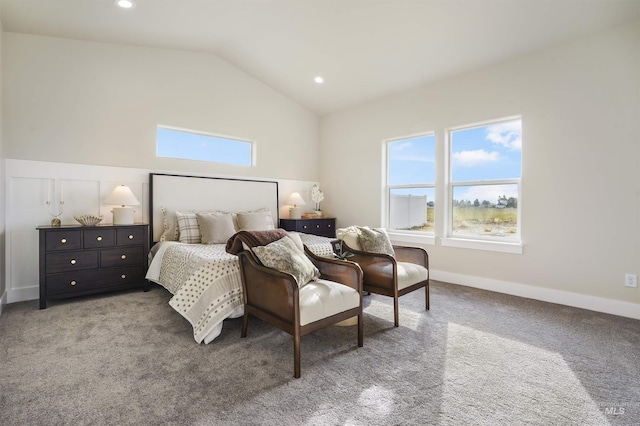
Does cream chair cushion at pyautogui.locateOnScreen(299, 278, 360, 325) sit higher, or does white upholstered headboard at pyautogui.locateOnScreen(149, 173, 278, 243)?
white upholstered headboard at pyautogui.locateOnScreen(149, 173, 278, 243)

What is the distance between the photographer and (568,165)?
3307 millimetres

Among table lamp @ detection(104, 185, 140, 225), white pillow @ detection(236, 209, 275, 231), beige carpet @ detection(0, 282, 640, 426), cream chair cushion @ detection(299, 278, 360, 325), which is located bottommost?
beige carpet @ detection(0, 282, 640, 426)

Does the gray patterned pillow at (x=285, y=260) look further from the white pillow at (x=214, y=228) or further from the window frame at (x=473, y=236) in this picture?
the window frame at (x=473, y=236)

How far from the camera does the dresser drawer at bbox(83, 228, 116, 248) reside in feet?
11.0

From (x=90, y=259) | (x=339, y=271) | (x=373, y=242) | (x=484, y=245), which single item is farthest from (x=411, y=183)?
(x=90, y=259)

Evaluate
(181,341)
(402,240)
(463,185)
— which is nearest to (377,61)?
(463,185)

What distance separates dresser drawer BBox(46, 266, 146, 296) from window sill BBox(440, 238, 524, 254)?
12.9ft

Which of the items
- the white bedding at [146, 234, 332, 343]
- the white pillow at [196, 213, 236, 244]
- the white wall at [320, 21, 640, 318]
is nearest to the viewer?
the white bedding at [146, 234, 332, 343]

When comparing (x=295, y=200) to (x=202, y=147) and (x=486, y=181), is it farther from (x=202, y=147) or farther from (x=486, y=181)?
(x=486, y=181)

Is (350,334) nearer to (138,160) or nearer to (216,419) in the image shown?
(216,419)

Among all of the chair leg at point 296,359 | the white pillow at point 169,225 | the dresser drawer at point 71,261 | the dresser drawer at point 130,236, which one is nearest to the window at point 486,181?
the chair leg at point 296,359

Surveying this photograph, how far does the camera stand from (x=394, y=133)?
484cm

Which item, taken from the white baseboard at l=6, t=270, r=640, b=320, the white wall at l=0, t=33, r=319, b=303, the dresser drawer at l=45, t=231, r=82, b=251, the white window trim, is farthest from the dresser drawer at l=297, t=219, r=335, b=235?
the dresser drawer at l=45, t=231, r=82, b=251

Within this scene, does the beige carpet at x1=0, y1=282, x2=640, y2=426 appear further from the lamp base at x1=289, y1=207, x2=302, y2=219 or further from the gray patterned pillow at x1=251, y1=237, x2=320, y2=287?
the lamp base at x1=289, y1=207, x2=302, y2=219
